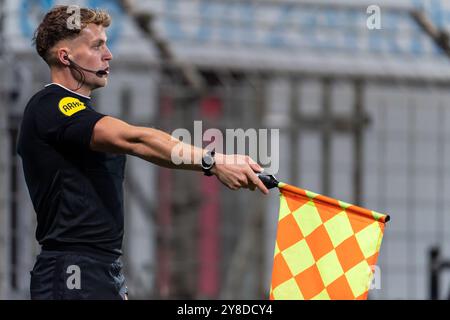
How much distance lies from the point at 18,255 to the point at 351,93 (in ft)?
8.59

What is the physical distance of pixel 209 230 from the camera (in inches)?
309

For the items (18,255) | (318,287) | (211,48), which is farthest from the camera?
(211,48)

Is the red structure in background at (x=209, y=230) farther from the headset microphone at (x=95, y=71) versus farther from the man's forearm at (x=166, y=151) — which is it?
the man's forearm at (x=166, y=151)

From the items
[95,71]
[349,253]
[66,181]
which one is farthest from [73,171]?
[349,253]

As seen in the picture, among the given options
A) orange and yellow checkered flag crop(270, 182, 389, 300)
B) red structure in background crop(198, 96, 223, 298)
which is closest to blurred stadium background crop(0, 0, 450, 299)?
red structure in background crop(198, 96, 223, 298)

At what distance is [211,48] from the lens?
8.49 m

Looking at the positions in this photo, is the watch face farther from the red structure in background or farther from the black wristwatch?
the red structure in background

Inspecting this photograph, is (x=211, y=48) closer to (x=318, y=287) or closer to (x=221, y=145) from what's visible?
(x=221, y=145)

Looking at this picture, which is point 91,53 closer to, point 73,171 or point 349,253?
point 73,171

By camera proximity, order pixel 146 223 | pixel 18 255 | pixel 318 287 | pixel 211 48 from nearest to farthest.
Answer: pixel 318 287 < pixel 18 255 < pixel 146 223 < pixel 211 48

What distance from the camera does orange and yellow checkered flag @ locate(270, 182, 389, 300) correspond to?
3969 millimetres
